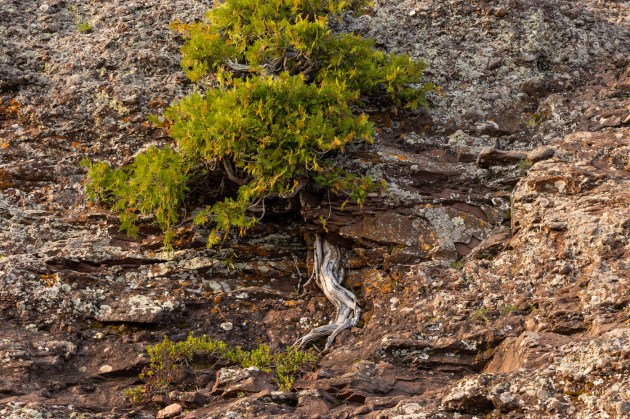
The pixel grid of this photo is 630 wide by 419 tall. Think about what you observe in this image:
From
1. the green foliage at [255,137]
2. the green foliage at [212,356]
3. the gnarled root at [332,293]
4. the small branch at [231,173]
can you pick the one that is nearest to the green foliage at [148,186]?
the green foliage at [255,137]

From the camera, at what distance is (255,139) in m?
9.00

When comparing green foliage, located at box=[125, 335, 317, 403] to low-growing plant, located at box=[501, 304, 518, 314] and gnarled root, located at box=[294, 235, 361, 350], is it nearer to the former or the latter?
gnarled root, located at box=[294, 235, 361, 350]

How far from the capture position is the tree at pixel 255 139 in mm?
8883

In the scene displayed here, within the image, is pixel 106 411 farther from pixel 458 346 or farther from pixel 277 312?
pixel 458 346

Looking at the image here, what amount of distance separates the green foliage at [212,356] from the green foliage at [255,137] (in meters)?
1.52

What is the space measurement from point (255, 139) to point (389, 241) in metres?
2.13

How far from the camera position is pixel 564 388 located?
5410 millimetres

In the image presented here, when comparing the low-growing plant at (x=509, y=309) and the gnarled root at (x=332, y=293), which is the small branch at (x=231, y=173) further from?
the low-growing plant at (x=509, y=309)

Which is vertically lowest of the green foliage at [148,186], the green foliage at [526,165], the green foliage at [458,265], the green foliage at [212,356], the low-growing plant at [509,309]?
the green foliage at [212,356]

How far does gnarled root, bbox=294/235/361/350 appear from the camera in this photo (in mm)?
8445

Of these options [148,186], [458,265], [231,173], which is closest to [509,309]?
[458,265]

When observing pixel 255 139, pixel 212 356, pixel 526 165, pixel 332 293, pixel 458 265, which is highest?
pixel 255 139

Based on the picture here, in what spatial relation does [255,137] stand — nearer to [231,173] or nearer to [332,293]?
[231,173]

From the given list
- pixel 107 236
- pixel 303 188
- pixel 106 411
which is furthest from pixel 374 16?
pixel 106 411
